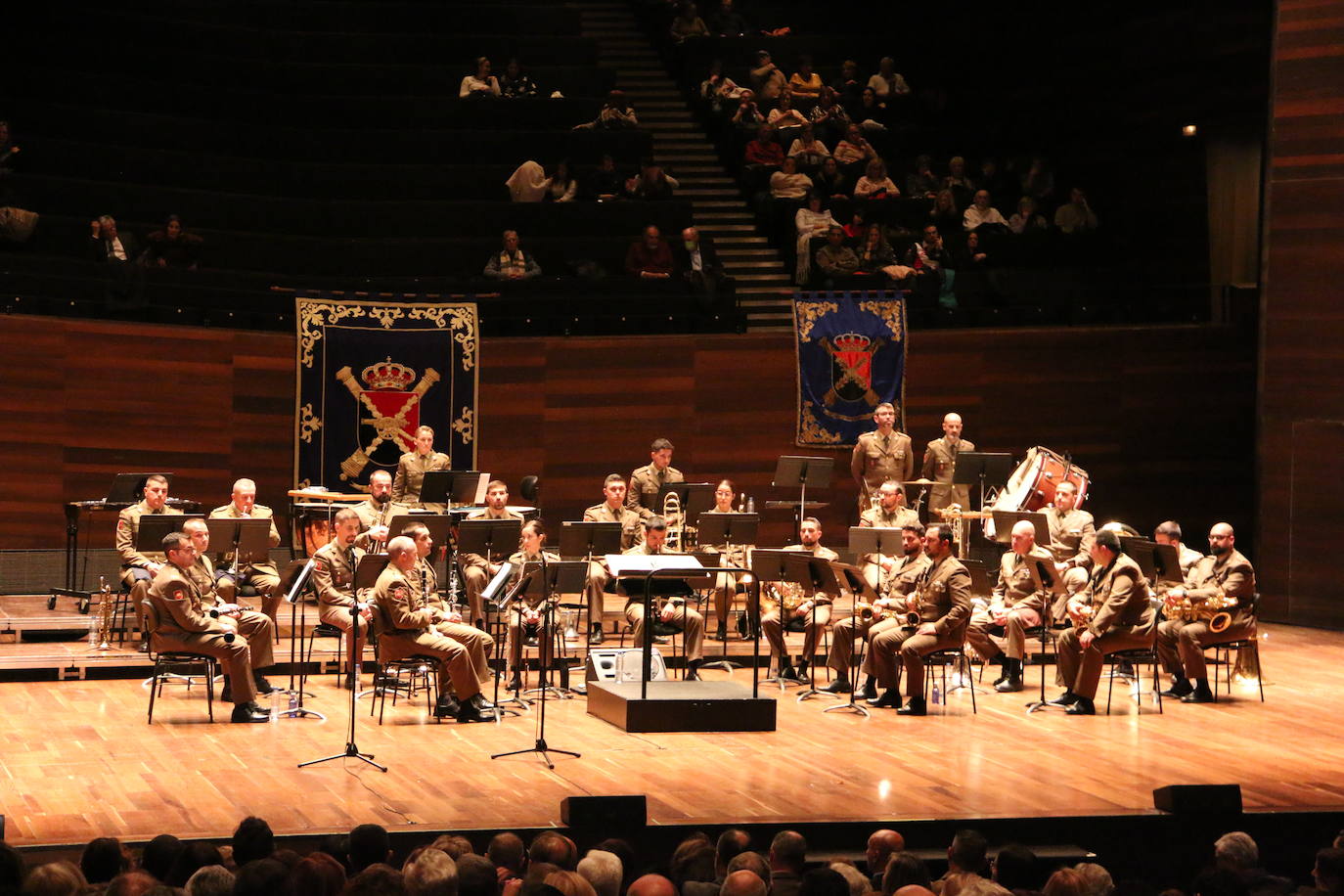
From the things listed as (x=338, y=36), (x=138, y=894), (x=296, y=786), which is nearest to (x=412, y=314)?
(x=338, y=36)

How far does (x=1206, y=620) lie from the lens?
11.7 meters

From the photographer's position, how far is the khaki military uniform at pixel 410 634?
1027 cm

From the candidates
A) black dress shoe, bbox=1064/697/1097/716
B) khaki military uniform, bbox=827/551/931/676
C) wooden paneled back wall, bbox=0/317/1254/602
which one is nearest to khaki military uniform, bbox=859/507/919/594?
khaki military uniform, bbox=827/551/931/676

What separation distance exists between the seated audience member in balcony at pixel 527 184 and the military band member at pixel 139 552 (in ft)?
19.6

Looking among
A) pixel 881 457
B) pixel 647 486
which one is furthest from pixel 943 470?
pixel 647 486

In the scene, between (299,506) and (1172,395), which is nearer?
(299,506)

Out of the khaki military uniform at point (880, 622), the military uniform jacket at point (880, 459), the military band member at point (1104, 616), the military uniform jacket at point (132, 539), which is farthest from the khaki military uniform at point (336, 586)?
the military uniform jacket at point (880, 459)

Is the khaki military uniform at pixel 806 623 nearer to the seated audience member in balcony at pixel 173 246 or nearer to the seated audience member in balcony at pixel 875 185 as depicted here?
the seated audience member in balcony at pixel 875 185

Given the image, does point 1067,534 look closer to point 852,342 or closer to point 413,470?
point 852,342

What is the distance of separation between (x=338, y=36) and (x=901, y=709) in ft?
37.1

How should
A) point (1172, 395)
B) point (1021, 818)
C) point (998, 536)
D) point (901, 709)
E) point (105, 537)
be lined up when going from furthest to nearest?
point (1172, 395) → point (105, 537) → point (998, 536) → point (901, 709) → point (1021, 818)

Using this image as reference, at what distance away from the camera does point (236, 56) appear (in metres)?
18.6

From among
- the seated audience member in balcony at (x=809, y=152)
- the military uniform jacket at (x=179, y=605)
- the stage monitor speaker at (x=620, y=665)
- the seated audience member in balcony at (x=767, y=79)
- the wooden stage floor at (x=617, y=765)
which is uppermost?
the seated audience member in balcony at (x=767, y=79)

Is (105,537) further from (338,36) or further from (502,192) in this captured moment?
(338,36)
